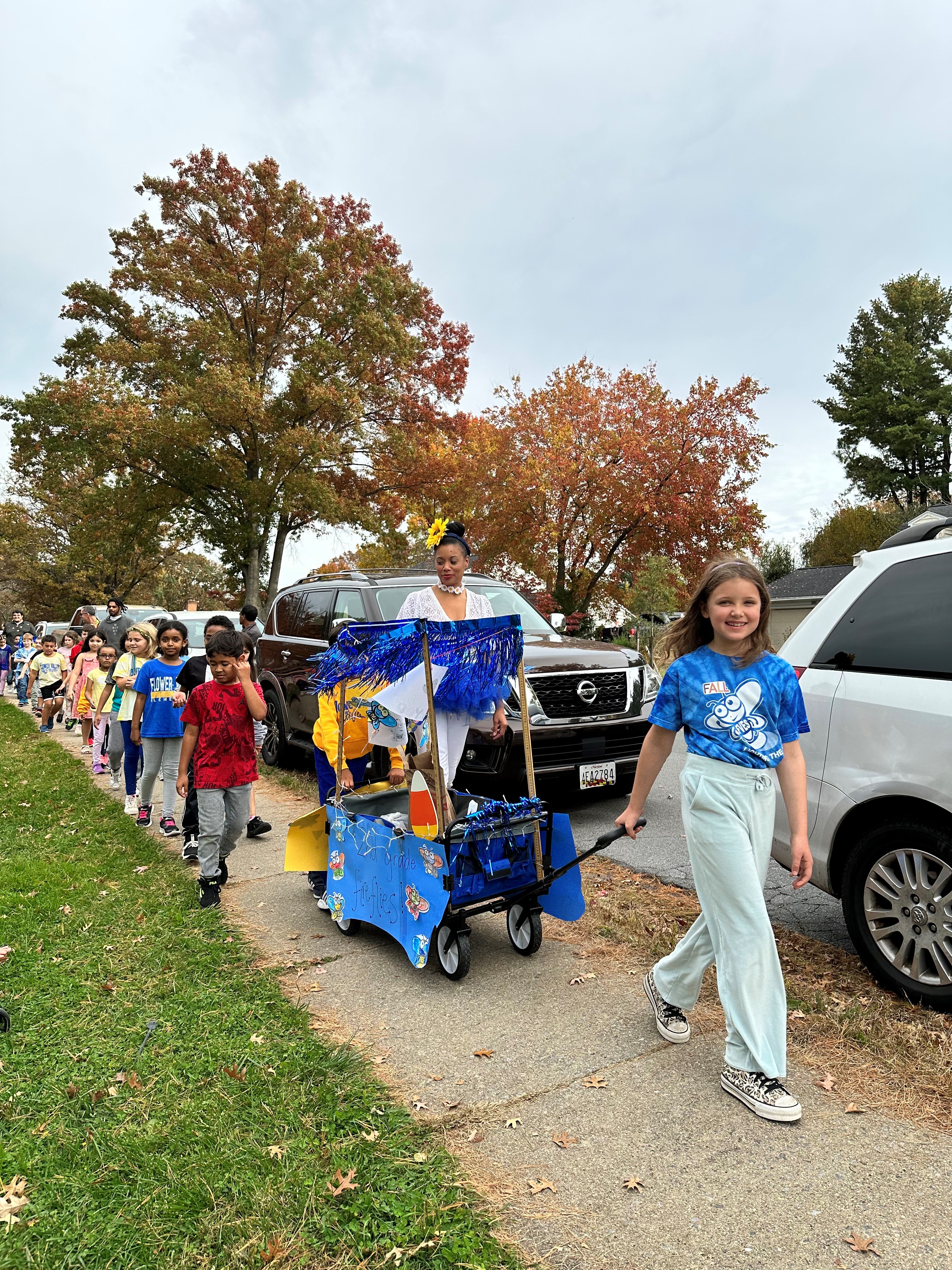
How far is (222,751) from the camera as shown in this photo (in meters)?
4.98

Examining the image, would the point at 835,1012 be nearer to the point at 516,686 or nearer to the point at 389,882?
the point at 389,882

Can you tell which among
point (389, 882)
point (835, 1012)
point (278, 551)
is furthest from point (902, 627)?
point (278, 551)

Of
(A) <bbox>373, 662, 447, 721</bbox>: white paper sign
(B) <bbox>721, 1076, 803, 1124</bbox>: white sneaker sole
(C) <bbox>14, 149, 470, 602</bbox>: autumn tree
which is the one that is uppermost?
(C) <bbox>14, 149, 470, 602</bbox>: autumn tree

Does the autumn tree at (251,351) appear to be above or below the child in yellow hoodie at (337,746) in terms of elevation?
above

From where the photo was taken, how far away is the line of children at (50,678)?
14.1 meters

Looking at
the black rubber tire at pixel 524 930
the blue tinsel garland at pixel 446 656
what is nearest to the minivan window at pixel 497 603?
→ the blue tinsel garland at pixel 446 656

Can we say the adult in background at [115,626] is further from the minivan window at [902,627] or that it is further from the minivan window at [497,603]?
the minivan window at [902,627]

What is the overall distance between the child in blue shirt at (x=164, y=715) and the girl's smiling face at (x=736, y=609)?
491 cm

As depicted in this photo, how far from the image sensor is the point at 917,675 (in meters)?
3.34

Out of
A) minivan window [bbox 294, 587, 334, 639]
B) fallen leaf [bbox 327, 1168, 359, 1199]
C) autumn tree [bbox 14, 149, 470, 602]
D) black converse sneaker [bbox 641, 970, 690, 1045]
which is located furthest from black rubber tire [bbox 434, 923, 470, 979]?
autumn tree [bbox 14, 149, 470, 602]

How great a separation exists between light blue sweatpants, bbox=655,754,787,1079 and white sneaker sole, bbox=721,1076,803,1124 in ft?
0.30

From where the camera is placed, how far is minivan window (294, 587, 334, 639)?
8383 millimetres

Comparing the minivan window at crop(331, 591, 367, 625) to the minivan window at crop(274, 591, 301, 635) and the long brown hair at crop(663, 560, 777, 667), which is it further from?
the long brown hair at crop(663, 560, 777, 667)

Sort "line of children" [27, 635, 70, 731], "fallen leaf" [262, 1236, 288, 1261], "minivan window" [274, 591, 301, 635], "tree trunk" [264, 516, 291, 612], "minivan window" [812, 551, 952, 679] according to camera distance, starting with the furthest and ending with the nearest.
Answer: "tree trunk" [264, 516, 291, 612] → "line of children" [27, 635, 70, 731] → "minivan window" [274, 591, 301, 635] → "minivan window" [812, 551, 952, 679] → "fallen leaf" [262, 1236, 288, 1261]
